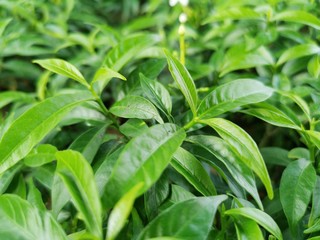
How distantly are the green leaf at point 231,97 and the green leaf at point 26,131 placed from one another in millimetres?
268

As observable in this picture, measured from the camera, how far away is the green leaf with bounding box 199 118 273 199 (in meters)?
0.66

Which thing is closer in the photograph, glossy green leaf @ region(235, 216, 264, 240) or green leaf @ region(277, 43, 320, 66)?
glossy green leaf @ region(235, 216, 264, 240)

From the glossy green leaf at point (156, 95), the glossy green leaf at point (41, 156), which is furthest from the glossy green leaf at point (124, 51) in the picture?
the glossy green leaf at point (41, 156)

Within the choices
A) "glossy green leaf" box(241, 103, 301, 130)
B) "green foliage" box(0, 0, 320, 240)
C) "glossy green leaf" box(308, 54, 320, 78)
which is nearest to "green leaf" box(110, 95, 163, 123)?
"green foliage" box(0, 0, 320, 240)

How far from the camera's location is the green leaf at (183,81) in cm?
74

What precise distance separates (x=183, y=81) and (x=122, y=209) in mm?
313

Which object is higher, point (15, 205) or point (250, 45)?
point (250, 45)

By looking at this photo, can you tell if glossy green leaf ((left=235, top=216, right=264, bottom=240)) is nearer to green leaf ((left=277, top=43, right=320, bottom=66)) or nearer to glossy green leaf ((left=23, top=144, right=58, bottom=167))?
glossy green leaf ((left=23, top=144, right=58, bottom=167))

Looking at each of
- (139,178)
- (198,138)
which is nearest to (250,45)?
(198,138)

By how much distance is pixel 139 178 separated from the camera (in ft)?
1.84

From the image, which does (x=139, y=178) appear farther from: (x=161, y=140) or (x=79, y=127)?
(x=79, y=127)

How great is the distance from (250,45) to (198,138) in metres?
0.46

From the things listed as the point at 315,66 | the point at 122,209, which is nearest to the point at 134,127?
the point at 122,209

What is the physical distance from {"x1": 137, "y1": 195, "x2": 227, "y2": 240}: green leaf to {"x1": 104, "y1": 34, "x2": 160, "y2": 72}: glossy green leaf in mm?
416
